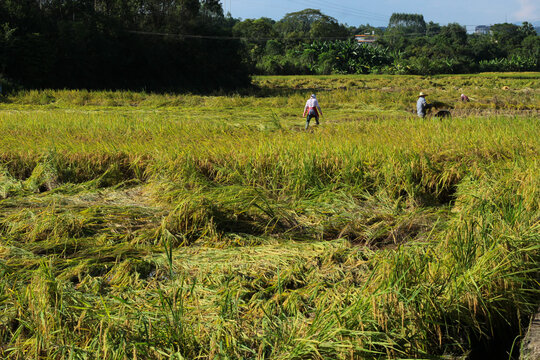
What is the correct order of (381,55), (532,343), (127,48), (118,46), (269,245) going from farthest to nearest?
(381,55)
(127,48)
(118,46)
(269,245)
(532,343)

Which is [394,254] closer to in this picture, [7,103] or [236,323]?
[236,323]

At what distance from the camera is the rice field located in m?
2.54

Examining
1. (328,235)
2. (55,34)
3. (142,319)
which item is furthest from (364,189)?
(55,34)

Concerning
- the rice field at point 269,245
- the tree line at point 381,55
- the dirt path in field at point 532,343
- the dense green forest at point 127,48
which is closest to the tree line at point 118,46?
the dense green forest at point 127,48

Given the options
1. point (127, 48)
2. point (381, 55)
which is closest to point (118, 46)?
point (127, 48)

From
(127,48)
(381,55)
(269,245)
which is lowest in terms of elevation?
(269,245)

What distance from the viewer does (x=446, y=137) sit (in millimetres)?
6902

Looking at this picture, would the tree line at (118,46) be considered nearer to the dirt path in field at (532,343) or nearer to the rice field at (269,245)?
the rice field at (269,245)

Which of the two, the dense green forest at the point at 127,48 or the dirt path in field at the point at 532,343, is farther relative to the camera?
the dense green forest at the point at 127,48

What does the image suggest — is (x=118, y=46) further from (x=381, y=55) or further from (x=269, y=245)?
(x=381, y=55)

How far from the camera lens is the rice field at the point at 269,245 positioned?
2.54m

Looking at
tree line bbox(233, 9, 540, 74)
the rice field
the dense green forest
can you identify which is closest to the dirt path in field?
the rice field

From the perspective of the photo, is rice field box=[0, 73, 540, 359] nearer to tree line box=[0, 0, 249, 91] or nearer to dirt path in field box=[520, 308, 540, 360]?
dirt path in field box=[520, 308, 540, 360]

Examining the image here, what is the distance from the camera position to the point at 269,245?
4098mm
